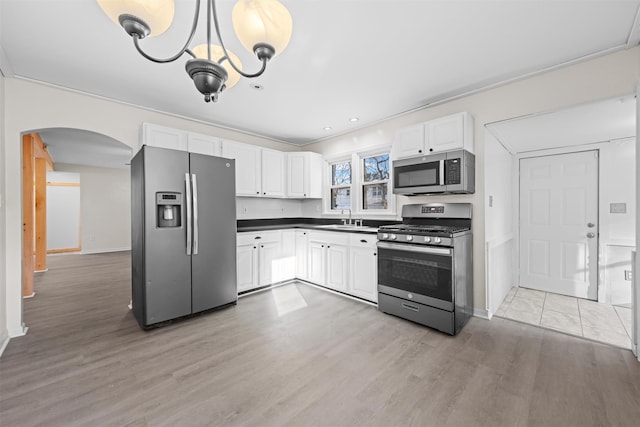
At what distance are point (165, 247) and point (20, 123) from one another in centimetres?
181

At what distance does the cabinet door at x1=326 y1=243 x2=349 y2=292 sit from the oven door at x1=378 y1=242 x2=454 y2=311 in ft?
2.03

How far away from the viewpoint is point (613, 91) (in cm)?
221

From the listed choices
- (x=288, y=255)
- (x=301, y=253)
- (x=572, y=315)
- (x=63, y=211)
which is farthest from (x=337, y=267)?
(x=63, y=211)

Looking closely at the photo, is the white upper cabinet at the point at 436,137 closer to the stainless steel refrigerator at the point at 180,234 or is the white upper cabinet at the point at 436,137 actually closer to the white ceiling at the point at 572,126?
the white ceiling at the point at 572,126

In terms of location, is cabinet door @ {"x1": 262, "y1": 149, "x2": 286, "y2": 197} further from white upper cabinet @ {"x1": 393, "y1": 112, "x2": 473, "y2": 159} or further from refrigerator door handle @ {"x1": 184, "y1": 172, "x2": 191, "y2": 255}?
white upper cabinet @ {"x1": 393, "y1": 112, "x2": 473, "y2": 159}

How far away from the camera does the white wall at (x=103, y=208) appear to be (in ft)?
24.8

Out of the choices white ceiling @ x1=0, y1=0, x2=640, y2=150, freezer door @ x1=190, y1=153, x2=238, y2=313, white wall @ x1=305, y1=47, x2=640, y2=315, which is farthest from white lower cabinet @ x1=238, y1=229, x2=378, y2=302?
white ceiling @ x1=0, y1=0, x2=640, y2=150

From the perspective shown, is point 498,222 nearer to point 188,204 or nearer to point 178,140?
point 188,204

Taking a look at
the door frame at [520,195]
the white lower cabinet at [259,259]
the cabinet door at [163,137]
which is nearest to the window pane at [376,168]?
the white lower cabinet at [259,259]

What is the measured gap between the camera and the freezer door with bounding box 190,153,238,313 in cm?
294

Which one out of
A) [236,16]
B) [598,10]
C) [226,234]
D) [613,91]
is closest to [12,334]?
[226,234]

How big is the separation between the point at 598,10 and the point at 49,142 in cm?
787

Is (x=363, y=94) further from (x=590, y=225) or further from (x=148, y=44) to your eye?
(x=590, y=225)

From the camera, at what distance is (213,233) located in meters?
3.08
